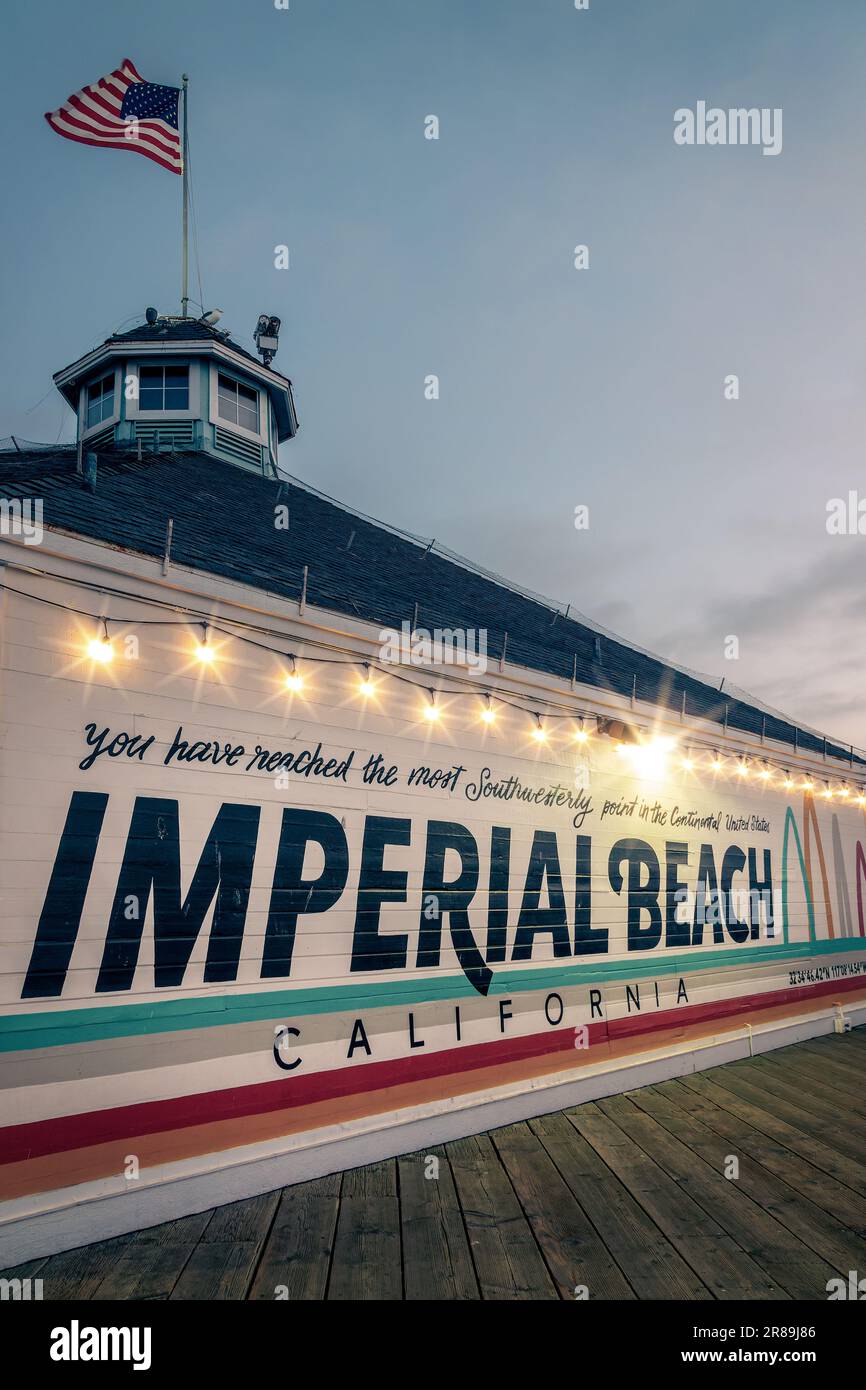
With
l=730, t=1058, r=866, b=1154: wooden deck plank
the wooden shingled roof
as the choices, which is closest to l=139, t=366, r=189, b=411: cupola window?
the wooden shingled roof

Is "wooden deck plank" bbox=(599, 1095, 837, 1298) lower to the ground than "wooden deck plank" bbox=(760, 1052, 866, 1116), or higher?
higher

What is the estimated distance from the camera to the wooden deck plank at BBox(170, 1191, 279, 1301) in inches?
145

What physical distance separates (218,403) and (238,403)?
44 centimetres

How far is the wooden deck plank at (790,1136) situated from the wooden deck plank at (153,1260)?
4.43 meters

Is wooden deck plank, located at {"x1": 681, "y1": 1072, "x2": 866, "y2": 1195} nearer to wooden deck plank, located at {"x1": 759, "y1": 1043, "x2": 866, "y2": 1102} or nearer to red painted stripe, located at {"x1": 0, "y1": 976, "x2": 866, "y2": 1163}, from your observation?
red painted stripe, located at {"x1": 0, "y1": 976, "x2": 866, "y2": 1163}

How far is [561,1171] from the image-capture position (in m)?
5.26

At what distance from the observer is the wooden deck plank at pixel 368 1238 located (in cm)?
372

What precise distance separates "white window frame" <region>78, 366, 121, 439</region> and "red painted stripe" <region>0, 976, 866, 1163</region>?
12.2 metres

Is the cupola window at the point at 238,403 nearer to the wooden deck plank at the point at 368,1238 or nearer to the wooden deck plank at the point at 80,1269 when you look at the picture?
the wooden deck plank at the point at 368,1238

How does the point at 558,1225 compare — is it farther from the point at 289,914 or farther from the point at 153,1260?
the point at 289,914

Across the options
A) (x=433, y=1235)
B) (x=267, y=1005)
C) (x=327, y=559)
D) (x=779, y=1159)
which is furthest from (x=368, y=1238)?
(x=327, y=559)
